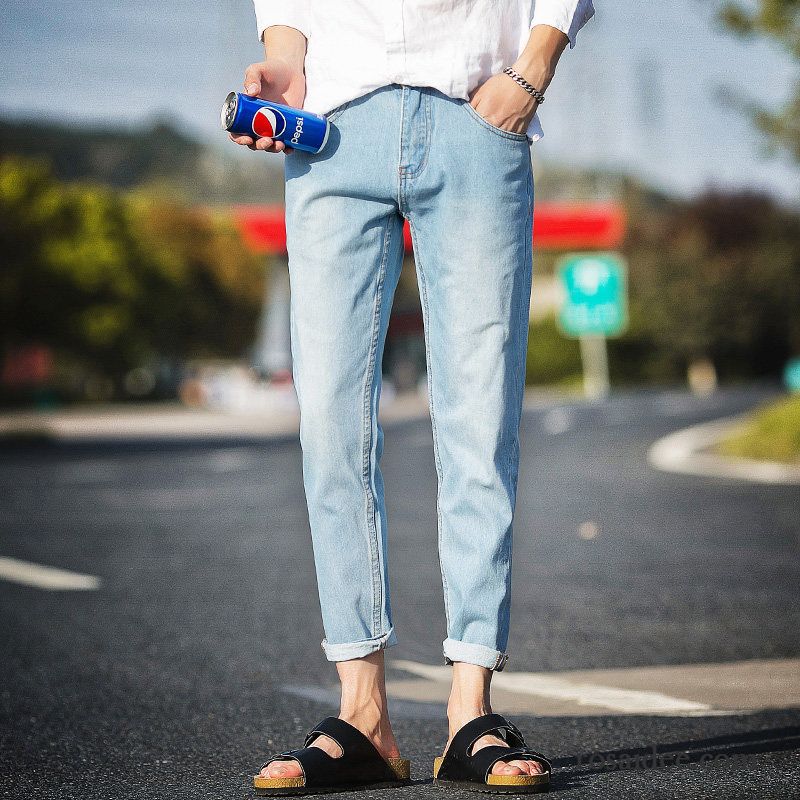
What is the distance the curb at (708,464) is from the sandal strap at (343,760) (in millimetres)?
8564

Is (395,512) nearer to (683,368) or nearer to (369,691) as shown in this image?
(369,691)

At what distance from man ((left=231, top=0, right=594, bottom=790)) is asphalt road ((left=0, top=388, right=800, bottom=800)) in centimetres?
34

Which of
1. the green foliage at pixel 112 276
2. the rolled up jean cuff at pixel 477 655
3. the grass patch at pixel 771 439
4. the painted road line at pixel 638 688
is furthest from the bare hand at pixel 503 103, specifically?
the green foliage at pixel 112 276

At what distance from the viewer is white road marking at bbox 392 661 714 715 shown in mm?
3340

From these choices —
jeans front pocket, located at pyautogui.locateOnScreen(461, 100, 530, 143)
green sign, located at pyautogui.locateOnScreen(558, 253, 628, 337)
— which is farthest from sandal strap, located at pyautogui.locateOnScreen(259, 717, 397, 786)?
green sign, located at pyautogui.locateOnScreen(558, 253, 628, 337)

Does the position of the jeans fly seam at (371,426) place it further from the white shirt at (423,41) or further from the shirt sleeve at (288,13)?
the shirt sleeve at (288,13)

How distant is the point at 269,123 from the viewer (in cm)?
262

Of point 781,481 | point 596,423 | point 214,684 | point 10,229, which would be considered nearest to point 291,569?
point 214,684

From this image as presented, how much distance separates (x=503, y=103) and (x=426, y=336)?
44 centimetres

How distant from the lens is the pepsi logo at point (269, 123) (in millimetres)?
2615

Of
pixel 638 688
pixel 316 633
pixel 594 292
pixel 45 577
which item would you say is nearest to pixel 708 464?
pixel 45 577

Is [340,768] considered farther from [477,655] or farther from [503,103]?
[503,103]

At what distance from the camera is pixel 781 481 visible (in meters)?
11.1

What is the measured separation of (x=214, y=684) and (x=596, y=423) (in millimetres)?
18858
